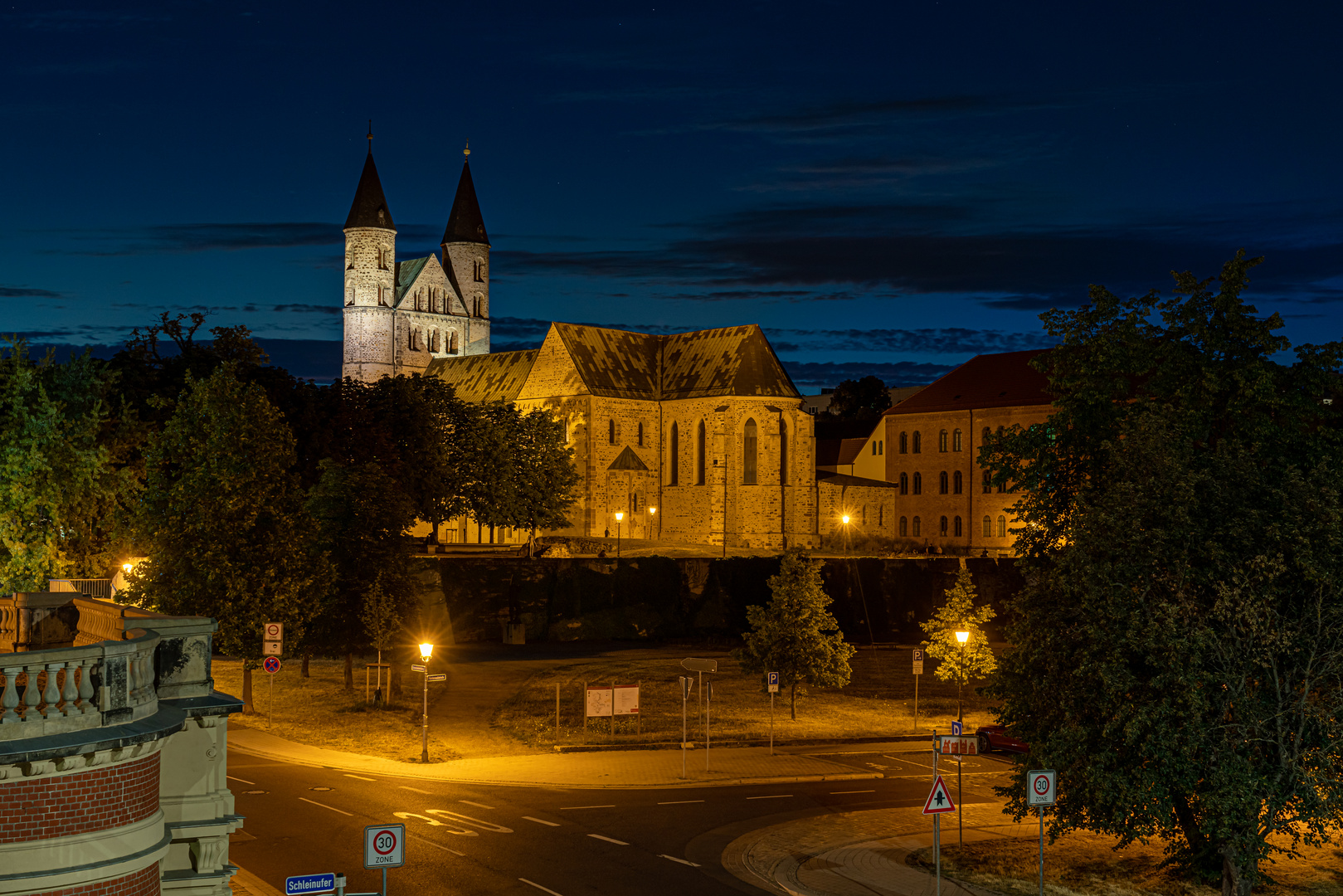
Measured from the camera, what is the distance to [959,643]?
3562 cm

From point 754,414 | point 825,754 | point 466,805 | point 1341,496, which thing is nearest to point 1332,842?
point 1341,496

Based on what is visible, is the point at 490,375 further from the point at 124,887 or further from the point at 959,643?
the point at 124,887

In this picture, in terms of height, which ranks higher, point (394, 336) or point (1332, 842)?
point (394, 336)

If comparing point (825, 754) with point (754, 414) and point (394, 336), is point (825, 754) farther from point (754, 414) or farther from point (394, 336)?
point (394, 336)

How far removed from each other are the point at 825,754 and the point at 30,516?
22148 millimetres

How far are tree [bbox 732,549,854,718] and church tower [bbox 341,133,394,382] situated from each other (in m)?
76.8

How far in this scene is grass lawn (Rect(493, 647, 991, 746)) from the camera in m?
31.4

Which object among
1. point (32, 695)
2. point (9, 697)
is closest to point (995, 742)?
point (32, 695)

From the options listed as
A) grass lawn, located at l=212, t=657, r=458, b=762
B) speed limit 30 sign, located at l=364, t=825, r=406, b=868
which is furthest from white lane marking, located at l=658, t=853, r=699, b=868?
grass lawn, located at l=212, t=657, r=458, b=762

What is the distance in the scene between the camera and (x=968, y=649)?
36.5 meters

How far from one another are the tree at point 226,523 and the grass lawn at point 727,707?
22.0 ft

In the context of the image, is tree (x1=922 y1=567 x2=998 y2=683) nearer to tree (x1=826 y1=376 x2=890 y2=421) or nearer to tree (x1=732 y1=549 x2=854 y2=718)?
tree (x1=732 y1=549 x2=854 y2=718)

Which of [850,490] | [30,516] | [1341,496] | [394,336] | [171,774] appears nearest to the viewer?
[171,774]

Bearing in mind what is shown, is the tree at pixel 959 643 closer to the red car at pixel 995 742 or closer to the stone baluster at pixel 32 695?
the red car at pixel 995 742
